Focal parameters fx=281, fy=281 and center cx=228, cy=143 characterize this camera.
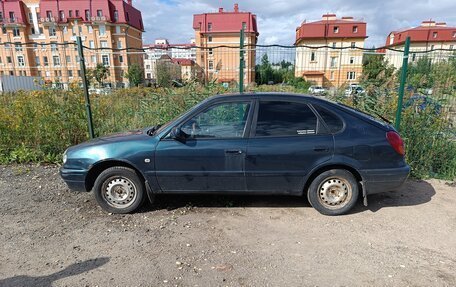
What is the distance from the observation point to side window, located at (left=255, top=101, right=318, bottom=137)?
3.72 meters

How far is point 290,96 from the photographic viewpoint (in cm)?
384

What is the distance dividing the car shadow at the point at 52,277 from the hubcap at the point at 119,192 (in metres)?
1.09

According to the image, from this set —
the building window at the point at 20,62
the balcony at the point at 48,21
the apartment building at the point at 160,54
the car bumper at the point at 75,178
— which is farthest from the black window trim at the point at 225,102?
the balcony at the point at 48,21

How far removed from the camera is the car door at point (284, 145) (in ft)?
12.0

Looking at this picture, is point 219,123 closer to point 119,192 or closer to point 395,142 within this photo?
point 119,192

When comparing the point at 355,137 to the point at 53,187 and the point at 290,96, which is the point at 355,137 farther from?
the point at 53,187

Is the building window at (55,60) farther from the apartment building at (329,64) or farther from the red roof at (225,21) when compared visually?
the red roof at (225,21)

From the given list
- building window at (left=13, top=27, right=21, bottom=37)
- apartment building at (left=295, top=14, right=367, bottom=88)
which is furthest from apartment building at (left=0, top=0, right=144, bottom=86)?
apartment building at (left=295, top=14, right=367, bottom=88)

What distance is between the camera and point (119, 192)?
12.9 feet

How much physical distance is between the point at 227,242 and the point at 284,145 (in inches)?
55.4

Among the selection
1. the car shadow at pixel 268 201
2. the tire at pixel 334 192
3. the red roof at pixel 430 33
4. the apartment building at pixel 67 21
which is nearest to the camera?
the tire at pixel 334 192

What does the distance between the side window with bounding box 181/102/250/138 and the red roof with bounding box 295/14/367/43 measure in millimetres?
56438

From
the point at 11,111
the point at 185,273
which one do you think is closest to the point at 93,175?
the point at 185,273

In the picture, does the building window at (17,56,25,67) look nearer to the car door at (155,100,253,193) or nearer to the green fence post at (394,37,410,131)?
the car door at (155,100,253,193)
